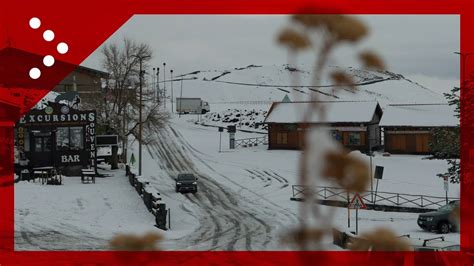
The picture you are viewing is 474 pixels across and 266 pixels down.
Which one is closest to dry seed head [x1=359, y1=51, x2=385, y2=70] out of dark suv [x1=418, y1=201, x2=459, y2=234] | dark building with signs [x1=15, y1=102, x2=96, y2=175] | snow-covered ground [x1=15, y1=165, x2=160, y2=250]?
dark suv [x1=418, y1=201, x2=459, y2=234]

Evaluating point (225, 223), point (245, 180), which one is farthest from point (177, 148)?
point (225, 223)

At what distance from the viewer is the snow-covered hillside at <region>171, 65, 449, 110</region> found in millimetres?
1468

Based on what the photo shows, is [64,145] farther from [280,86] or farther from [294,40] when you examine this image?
[294,40]

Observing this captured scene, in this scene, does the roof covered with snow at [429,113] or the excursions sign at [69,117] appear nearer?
the roof covered with snow at [429,113]

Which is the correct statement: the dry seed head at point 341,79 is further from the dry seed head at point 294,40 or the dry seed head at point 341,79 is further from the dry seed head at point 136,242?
the dry seed head at point 136,242

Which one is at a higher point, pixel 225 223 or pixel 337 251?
pixel 337 251

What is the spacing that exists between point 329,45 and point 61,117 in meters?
11.6

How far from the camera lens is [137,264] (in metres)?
1.77

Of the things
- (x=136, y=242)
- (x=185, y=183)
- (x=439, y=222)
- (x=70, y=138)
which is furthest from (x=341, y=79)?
(x=70, y=138)

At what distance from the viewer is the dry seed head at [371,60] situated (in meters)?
1.43

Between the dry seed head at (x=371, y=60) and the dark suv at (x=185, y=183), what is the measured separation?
1142 centimetres

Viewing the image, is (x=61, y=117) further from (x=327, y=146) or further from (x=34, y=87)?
(x=327, y=146)

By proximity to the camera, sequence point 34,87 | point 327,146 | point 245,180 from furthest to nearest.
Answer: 1. point 245,180
2. point 34,87
3. point 327,146
